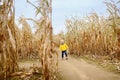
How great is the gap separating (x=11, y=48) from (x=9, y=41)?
6.8 inches

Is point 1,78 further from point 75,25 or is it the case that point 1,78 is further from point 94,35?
point 75,25

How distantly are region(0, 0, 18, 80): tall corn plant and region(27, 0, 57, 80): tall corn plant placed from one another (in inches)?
23.0

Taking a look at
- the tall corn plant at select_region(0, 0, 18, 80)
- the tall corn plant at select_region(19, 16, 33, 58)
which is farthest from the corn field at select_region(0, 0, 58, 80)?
the tall corn plant at select_region(19, 16, 33, 58)

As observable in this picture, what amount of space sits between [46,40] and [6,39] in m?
0.83

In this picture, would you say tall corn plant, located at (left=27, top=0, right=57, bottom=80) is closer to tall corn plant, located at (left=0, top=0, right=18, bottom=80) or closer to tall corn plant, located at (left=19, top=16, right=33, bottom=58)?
tall corn plant, located at (left=0, top=0, right=18, bottom=80)

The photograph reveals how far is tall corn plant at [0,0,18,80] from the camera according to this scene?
253 inches

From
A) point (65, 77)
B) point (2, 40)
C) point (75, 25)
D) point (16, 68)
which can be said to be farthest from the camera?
point (75, 25)

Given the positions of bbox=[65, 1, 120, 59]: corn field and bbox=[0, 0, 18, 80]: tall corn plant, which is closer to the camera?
bbox=[0, 0, 18, 80]: tall corn plant

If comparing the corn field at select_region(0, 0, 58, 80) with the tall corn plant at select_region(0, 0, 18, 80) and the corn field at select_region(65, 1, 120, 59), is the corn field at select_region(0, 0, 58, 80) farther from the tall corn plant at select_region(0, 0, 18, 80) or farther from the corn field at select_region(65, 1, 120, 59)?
the corn field at select_region(65, 1, 120, 59)

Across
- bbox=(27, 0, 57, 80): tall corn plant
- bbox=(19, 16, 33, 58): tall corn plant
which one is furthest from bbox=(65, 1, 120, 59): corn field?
bbox=(27, 0, 57, 80): tall corn plant

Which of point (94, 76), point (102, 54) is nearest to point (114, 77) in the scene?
point (94, 76)

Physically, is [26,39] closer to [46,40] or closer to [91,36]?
[91,36]

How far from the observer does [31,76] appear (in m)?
7.20

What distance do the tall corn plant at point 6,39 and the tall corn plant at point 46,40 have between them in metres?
0.58
